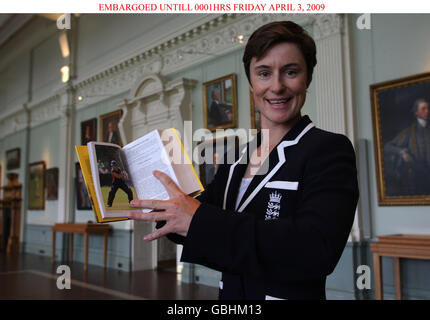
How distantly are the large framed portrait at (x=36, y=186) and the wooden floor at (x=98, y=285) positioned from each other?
414 cm

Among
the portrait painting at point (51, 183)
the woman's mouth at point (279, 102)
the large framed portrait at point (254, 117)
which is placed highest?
the large framed portrait at point (254, 117)

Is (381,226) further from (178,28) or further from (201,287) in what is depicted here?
(178,28)

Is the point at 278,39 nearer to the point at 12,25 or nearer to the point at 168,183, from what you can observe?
the point at 168,183

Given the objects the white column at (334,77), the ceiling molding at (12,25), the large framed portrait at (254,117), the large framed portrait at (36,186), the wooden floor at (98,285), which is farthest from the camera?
the large framed portrait at (36,186)

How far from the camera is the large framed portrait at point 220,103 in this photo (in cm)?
806

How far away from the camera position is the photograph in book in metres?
1.29

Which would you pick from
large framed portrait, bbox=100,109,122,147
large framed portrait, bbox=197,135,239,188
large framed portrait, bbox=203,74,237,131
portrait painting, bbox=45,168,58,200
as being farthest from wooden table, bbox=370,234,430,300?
portrait painting, bbox=45,168,58,200

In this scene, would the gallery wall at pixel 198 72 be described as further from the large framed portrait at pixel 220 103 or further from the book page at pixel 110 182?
the book page at pixel 110 182

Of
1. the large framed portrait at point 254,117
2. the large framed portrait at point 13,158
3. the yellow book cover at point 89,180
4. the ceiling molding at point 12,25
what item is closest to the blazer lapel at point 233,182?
the yellow book cover at point 89,180

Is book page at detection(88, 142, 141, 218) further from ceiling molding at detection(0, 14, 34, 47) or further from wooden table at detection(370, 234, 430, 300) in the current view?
ceiling molding at detection(0, 14, 34, 47)

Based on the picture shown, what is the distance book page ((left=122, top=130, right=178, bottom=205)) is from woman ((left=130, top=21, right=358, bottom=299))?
0.07m

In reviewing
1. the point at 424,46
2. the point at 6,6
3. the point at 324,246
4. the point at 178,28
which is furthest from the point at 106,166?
the point at 178,28

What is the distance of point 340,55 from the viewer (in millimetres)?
6383

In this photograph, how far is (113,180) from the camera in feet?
4.31
